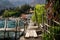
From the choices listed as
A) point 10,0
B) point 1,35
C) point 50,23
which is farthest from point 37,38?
point 10,0

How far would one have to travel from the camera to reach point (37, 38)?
1096cm

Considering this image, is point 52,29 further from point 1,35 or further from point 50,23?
point 1,35

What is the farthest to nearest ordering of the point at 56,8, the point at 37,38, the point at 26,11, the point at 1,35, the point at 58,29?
1. the point at 26,11
2. the point at 1,35
3. the point at 37,38
4. the point at 56,8
5. the point at 58,29

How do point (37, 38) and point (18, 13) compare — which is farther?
point (18, 13)

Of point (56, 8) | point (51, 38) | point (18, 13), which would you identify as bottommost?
point (18, 13)

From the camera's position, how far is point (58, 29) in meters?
7.40

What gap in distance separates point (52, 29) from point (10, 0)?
67.6 meters

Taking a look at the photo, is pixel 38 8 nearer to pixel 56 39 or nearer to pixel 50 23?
pixel 50 23

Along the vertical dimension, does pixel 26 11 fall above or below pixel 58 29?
below

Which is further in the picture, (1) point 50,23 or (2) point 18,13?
(2) point 18,13

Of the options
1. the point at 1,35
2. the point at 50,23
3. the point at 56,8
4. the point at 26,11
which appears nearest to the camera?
the point at 56,8

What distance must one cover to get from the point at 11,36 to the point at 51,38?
29.6 ft

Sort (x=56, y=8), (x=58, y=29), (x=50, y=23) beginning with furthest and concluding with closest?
1. (x=50, y=23)
2. (x=56, y=8)
3. (x=58, y=29)

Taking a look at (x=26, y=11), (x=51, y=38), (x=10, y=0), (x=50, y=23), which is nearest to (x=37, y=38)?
(x=50, y=23)
